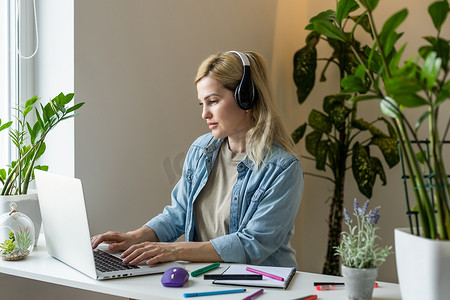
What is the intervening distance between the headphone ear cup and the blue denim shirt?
0.17 m

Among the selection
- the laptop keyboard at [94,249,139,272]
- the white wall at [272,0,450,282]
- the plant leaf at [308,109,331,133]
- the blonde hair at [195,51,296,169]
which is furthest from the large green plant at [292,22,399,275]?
the laptop keyboard at [94,249,139,272]

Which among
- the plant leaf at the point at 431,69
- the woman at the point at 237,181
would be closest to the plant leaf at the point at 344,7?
the plant leaf at the point at 431,69

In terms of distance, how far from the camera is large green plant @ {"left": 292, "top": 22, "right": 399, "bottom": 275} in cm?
299

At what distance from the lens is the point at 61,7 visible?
2133mm

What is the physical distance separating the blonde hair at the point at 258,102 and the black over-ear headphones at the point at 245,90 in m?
0.03

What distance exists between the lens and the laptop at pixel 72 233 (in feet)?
4.75

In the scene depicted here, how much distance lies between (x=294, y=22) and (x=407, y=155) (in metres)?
2.41

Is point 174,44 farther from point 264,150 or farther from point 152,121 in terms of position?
point 264,150

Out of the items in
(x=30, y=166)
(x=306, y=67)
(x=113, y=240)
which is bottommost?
(x=113, y=240)

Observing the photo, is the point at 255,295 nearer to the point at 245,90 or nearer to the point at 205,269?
the point at 205,269

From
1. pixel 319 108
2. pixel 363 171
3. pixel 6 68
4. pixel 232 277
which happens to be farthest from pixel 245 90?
pixel 319 108

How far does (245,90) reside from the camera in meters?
1.92

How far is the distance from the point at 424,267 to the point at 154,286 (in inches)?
24.3

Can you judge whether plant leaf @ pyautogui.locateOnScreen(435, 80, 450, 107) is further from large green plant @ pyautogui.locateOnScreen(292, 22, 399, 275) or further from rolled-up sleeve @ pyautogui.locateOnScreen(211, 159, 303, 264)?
large green plant @ pyautogui.locateOnScreen(292, 22, 399, 275)
